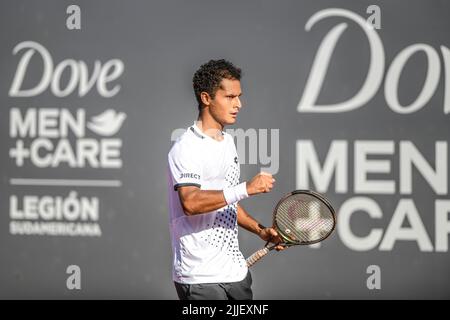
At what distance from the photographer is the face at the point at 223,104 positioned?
320 centimetres

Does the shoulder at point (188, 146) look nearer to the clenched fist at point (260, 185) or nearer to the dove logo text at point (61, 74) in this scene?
the clenched fist at point (260, 185)

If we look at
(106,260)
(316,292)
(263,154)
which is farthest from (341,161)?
(106,260)

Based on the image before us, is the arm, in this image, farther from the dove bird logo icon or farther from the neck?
the dove bird logo icon

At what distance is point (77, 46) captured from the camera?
217 inches

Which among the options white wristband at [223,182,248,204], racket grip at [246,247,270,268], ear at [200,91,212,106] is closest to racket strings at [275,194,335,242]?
racket grip at [246,247,270,268]

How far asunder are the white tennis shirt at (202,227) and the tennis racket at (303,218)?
20cm

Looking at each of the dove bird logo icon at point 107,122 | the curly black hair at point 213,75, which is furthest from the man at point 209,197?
the dove bird logo icon at point 107,122

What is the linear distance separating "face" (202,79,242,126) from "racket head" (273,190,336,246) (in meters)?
0.43

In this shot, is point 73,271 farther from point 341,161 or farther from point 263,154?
point 341,161

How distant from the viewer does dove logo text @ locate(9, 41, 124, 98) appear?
5.52 metres

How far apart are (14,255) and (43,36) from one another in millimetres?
1581

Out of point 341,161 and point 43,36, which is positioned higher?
point 43,36

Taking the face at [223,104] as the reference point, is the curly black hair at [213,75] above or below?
above
